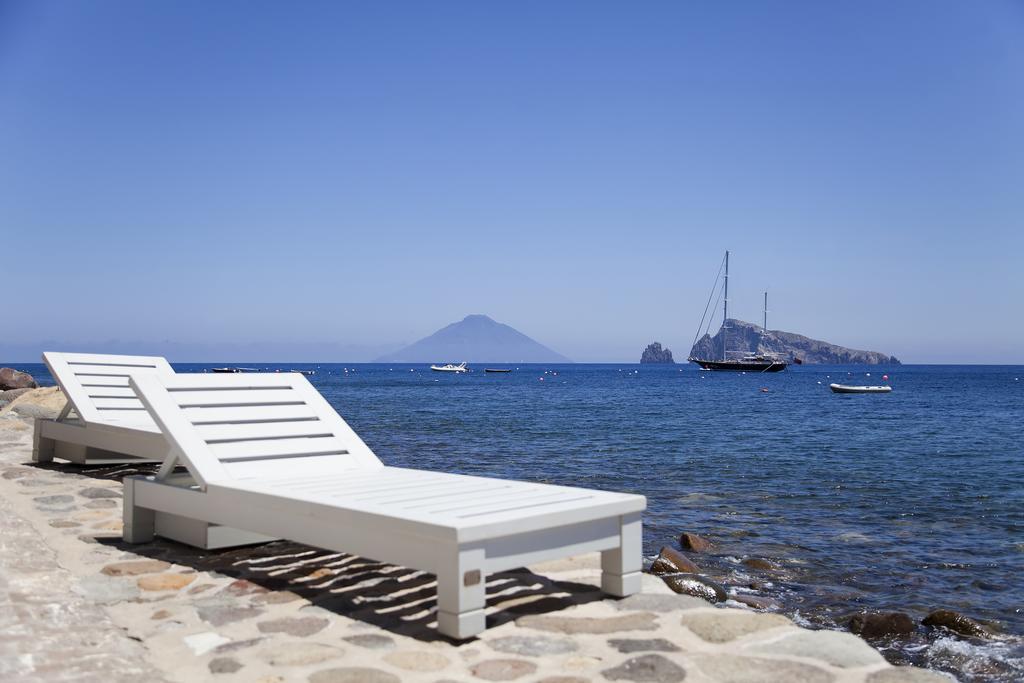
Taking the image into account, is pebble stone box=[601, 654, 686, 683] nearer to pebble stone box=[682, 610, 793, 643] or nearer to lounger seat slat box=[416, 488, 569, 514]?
pebble stone box=[682, 610, 793, 643]

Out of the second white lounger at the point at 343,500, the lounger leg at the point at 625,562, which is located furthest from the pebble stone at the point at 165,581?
the lounger leg at the point at 625,562

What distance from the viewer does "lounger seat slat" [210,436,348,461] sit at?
4898mm

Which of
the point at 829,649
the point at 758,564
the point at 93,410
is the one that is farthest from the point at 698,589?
the point at 93,410

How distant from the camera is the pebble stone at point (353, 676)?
10.00 ft

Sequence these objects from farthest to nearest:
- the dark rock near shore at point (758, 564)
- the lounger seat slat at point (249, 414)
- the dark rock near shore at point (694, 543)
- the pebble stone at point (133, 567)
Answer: the dark rock near shore at point (694, 543)
the dark rock near shore at point (758, 564)
the lounger seat slat at point (249, 414)
the pebble stone at point (133, 567)

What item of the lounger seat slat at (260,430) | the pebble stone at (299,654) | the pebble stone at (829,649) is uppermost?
the lounger seat slat at (260,430)

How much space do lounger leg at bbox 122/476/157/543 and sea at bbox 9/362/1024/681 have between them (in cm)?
422

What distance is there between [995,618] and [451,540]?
5.06 meters

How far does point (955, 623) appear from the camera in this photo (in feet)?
18.9

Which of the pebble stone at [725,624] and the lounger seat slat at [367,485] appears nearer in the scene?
the pebble stone at [725,624]

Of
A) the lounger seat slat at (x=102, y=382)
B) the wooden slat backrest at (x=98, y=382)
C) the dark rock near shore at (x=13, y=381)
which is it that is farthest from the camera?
the dark rock near shore at (x=13, y=381)

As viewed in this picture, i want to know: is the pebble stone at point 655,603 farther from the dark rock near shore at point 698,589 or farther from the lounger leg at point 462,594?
the dark rock near shore at point 698,589

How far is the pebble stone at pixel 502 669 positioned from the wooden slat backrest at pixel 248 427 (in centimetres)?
216

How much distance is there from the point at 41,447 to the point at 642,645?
7.61 m
